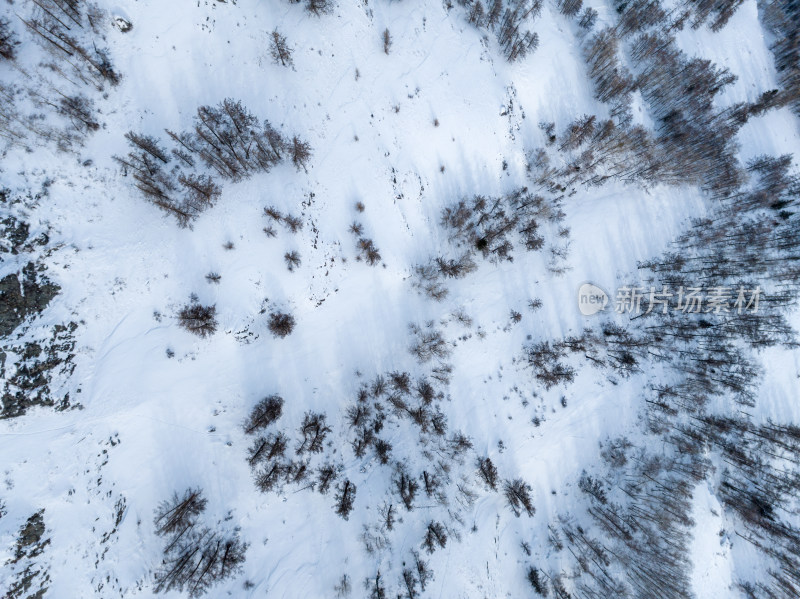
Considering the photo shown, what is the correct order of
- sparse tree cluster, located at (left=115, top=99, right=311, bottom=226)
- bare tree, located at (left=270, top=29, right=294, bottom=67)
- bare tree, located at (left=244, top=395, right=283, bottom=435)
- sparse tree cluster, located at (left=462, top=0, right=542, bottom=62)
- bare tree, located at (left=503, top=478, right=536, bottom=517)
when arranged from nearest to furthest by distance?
sparse tree cluster, located at (left=115, top=99, right=311, bottom=226), bare tree, located at (left=244, top=395, right=283, bottom=435), bare tree, located at (left=270, top=29, right=294, bottom=67), bare tree, located at (left=503, top=478, right=536, bottom=517), sparse tree cluster, located at (left=462, top=0, right=542, bottom=62)

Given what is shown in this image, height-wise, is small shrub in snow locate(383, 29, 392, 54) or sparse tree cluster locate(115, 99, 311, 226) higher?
small shrub in snow locate(383, 29, 392, 54)

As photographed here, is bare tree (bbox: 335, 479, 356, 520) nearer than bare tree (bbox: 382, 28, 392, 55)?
Yes

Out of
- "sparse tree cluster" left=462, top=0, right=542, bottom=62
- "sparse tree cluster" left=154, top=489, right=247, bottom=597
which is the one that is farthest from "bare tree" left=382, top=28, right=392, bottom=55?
"sparse tree cluster" left=154, top=489, right=247, bottom=597

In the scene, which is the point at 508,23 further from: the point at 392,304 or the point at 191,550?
the point at 191,550

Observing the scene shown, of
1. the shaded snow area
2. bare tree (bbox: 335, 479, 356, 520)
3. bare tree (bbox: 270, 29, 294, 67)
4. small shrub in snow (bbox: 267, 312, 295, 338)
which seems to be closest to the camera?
the shaded snow area

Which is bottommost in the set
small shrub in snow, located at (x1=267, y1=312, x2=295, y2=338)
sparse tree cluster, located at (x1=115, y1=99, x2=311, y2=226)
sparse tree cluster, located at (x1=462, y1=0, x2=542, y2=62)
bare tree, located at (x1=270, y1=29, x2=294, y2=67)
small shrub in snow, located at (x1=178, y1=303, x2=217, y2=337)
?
small shrub in snow, located at (x1=267, y1=312, x2=295, y2=338)

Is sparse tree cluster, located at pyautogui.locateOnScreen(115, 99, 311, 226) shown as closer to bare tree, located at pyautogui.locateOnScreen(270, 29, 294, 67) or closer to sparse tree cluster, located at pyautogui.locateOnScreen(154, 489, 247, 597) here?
bare tree, located at pyautogui.locateOnScreen(270, 29, 294, 67)

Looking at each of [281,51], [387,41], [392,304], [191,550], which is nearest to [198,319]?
[392,304]

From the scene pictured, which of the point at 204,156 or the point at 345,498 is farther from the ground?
the point at 204,156

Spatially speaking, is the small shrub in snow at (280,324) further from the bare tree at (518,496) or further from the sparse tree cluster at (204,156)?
the bare tree at (518,496)

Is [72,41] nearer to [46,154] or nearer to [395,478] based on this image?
[46,154]

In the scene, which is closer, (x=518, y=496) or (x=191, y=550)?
(x=191, y=550)
